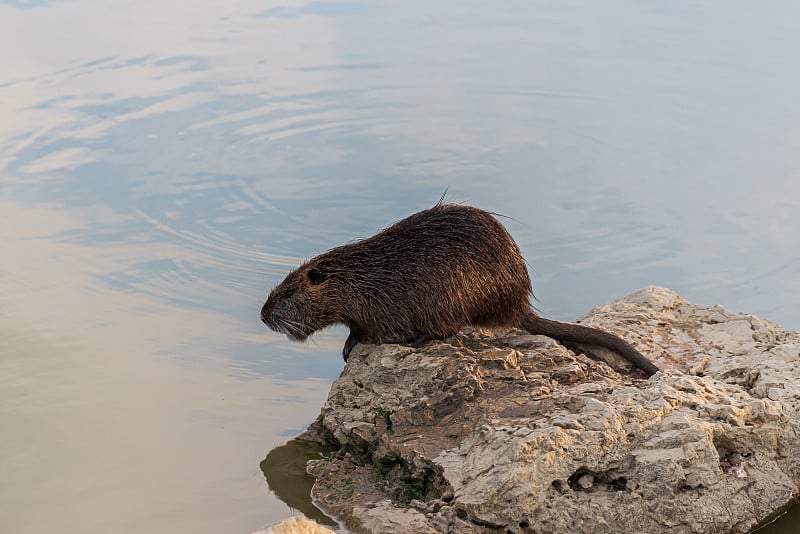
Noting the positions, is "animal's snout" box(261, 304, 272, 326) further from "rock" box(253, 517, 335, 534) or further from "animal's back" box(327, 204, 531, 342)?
"rock" box(253, 517, 335, 534)

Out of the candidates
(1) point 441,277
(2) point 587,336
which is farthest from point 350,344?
(2) point 587,336

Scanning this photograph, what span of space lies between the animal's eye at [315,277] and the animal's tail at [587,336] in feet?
3.42

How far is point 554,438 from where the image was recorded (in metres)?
4.23

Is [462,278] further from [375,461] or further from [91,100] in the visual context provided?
[91,100]

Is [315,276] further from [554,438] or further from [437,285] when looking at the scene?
[554,438]

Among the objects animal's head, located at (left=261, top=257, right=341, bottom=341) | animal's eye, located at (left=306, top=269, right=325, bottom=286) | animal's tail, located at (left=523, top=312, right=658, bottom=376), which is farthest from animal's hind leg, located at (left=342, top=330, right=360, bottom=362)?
animal's tail, located at (left=523, top=312, right=658, bottom=376)

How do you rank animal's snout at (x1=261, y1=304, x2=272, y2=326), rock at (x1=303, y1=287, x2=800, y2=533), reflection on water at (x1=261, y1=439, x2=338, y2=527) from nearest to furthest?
rock at (x1=303, y1=287, x2=800, y2=533), reflection on water at (x1=261, y1=439, x2=338, y2=527), animal's snout at (x1=261, y1=304, x2=272, y2=326)

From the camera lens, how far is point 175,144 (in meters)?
8.78

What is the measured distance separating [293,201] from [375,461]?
356cm

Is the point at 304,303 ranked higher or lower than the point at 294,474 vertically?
higher

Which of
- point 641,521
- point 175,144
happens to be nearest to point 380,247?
point 641,521

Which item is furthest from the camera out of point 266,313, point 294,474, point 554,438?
point 266,313

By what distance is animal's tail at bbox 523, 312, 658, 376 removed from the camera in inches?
203

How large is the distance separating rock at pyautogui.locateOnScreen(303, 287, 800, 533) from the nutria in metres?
0.10
